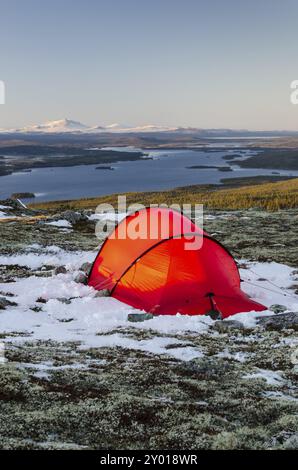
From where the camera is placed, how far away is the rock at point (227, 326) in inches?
537

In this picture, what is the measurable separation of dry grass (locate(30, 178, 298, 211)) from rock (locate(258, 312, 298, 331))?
37.8 m

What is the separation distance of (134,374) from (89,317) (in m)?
5.01

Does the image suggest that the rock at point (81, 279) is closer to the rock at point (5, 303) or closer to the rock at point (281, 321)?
the rock at point (5, 303)

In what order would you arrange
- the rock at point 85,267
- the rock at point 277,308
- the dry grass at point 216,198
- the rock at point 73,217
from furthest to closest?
the dry grass at point 216,198 < the rock at point 73,217 < the rock at point 85,267 < the rock at point 277,308

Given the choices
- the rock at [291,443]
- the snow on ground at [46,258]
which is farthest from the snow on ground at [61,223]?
the rock at [291,443]

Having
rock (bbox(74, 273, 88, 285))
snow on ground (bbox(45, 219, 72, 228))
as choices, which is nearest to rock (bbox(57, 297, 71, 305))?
rock (bbox(74, 273, 88, 285))

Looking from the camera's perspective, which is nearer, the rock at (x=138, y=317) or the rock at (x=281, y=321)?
the rock at (x=281, y=321)

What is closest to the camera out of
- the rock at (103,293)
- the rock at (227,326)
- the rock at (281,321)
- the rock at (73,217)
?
the rock at (227,326)

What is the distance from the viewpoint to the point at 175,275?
15.5 metres

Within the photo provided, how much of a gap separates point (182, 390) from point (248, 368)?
7.72ft

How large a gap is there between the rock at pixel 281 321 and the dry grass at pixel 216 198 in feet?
124

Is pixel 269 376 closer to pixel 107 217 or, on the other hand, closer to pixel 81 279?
pixel 81 279

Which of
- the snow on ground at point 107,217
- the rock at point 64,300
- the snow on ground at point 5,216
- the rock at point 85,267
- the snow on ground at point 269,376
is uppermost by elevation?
the rock at point 85,267
